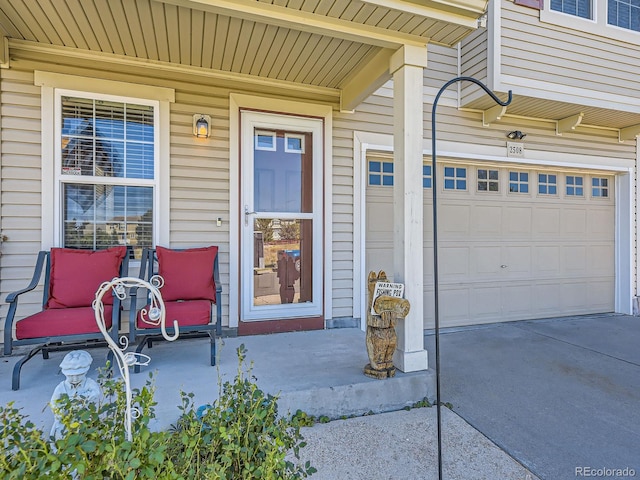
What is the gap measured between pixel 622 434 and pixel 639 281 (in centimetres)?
405

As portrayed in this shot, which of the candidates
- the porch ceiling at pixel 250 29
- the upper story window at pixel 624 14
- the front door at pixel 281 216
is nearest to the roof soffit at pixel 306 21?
the porch ceiling at pixel 250 29

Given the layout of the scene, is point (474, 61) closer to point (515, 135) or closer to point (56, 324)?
point (515, 135)

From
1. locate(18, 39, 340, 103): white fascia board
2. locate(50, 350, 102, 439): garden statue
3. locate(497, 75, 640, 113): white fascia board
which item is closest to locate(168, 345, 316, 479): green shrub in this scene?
locate(50, 350, 102, 439): garden statue

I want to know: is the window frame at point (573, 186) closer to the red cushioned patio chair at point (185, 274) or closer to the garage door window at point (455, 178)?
the garage door window at point (455, 178)

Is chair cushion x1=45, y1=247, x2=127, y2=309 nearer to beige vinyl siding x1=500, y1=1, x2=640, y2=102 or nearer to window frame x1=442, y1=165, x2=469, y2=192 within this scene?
window frame x1=442, y1=165, x2=469, y2=192

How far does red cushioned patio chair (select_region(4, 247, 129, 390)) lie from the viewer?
7.37 feet

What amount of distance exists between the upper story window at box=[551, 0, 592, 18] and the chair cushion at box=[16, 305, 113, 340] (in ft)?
17.8

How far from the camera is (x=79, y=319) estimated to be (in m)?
2.32

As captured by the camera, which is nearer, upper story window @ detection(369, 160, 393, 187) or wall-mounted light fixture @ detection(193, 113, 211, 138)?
wall-mounted light fixture @ detection(193, 113, 211, 138)

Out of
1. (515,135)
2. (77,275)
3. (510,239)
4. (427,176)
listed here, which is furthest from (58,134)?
(510,239)

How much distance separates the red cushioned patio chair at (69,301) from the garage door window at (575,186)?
17.9 feet

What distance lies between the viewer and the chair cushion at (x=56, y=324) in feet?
7.23

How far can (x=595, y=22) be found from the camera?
13.7 ft

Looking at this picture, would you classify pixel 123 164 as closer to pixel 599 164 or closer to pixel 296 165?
pixel 296 165
